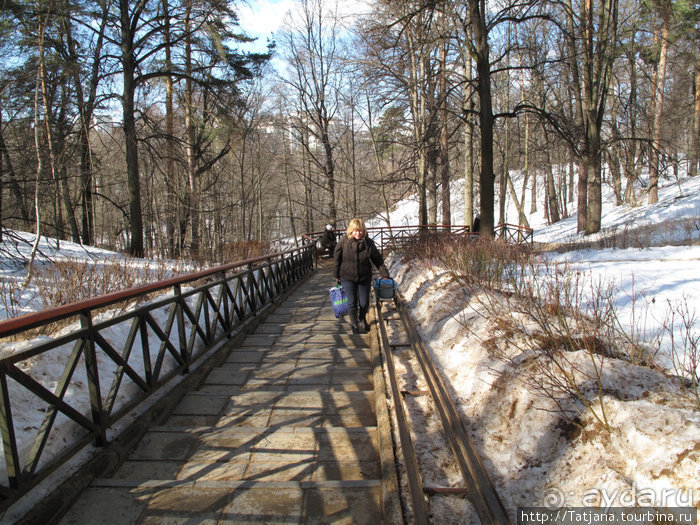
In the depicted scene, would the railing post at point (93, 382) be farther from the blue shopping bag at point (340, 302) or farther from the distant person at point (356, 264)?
the blue shopping bag at point (340, 302)

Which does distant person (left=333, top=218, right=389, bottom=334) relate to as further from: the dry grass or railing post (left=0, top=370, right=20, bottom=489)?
railing post (left=0, top=370, right=20, bottom=489)

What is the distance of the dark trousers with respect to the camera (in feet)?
19.4

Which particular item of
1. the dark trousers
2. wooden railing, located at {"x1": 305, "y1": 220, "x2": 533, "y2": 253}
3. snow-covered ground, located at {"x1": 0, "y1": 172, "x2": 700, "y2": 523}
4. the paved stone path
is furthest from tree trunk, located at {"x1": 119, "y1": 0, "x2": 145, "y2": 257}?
snow-covered ground, located at {"x1": 0, "y1": 172, "x2": 700, "y2": 523}

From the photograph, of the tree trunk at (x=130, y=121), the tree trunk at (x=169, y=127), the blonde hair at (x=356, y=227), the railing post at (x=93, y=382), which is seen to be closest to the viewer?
the railing post at (x=93, y=382)

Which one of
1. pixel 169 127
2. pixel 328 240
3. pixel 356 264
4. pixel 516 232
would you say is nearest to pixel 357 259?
pixel 356 264

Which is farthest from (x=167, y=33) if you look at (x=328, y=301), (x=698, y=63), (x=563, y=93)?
(x=698, y=63)

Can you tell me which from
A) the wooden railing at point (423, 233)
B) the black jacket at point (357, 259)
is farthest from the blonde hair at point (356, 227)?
the wooden railing at point (423, 233)

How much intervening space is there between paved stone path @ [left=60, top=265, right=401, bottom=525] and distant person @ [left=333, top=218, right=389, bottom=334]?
1.12m

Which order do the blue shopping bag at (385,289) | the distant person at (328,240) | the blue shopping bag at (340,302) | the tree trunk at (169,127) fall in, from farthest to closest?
the distant person at (328,240), the tree trunk at (169,127), the blue shopping bag at (385,289), the blue shopping bag at (340,302)

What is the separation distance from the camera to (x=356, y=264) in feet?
19.1

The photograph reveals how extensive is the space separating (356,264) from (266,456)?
336 cm

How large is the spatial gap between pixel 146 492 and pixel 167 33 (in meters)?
15.2

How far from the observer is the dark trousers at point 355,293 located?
19.4 ft

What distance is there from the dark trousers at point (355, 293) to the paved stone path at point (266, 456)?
3.57ft
